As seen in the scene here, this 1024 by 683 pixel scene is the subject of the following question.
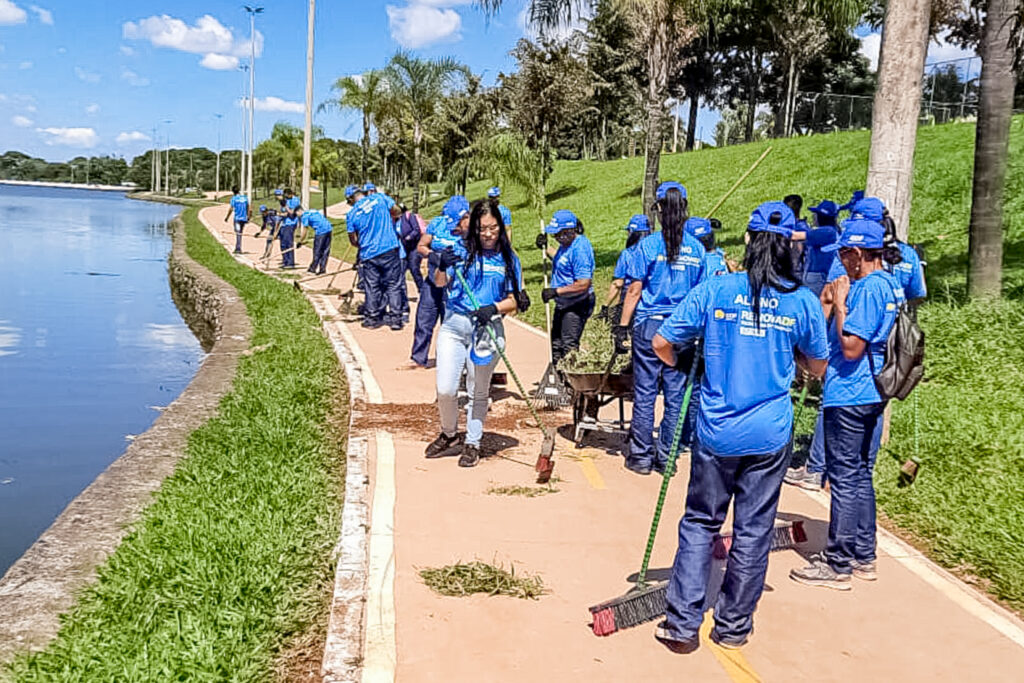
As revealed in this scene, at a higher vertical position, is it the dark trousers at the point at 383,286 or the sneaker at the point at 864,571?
the dark trousers at the point at 383,286

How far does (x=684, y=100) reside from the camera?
59062mm

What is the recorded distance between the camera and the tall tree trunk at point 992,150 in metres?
11.4

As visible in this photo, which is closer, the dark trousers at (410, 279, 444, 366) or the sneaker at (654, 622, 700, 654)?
the sneaker at (654, 622, 700, 654)

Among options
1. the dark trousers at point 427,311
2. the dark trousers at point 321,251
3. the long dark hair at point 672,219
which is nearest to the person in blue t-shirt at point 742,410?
the long dark hair at point 672,219

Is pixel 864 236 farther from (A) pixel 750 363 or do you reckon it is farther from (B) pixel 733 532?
(B) pixel 733 532

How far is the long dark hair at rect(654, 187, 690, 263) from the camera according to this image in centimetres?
651

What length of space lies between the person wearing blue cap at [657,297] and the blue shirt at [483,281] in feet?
2.93

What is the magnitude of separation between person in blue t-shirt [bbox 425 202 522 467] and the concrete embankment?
2104 millimetres

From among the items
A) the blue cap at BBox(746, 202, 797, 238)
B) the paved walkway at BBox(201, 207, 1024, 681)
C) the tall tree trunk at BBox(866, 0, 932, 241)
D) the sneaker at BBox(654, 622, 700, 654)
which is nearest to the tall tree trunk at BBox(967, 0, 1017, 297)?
the tall tree trunk at BBox(866, 0, 932, 241)

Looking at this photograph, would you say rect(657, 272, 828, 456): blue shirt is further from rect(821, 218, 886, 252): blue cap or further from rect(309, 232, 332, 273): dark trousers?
rect(309, 232, 332, 273): dark trousers

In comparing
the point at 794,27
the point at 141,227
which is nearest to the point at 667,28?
the point at 794,27

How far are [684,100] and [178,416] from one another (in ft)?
181

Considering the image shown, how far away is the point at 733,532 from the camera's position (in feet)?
14.0

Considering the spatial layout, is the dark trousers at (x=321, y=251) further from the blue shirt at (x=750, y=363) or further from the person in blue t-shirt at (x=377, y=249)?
the blue shirt at (x=750, y=363)
